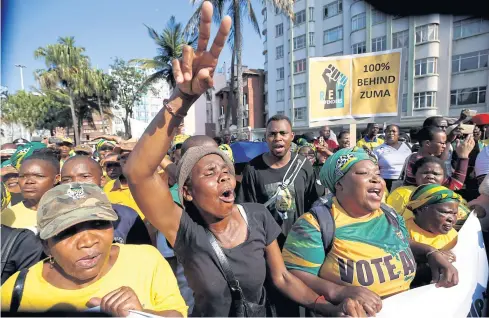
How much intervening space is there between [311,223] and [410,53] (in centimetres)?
2755

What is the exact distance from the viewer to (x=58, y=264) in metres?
1.38

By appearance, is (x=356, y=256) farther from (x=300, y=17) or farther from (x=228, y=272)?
(x=300, y=17)

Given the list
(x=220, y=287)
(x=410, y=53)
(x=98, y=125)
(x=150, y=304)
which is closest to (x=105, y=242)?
(x=150, y=304)

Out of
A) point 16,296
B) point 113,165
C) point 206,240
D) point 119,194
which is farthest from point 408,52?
point 16,296

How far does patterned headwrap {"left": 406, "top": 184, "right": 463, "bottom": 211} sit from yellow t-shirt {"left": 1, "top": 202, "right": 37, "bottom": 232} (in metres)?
2.60

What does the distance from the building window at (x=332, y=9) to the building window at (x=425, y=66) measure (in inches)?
361

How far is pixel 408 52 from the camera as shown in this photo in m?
25.1

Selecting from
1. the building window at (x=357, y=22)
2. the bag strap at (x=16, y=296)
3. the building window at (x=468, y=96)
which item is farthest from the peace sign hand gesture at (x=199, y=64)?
the building window at (x=357, y=22)

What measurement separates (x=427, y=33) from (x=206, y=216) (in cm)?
2775

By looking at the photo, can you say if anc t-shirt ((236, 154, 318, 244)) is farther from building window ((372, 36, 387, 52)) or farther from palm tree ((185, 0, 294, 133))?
building window ((372, 36, 387, 52))

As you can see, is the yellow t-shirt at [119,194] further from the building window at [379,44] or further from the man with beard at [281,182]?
the building window at [379,44]

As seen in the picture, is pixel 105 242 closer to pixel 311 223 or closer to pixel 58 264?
pixel 58 264

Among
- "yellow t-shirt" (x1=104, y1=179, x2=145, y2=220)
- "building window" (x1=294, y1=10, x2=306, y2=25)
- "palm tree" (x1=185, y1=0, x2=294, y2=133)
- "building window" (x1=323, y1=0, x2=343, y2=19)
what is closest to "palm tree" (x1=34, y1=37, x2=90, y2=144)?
"palm tree" (x1=185, y1=0, x2=294, y2=133)

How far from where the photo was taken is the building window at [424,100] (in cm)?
2412
